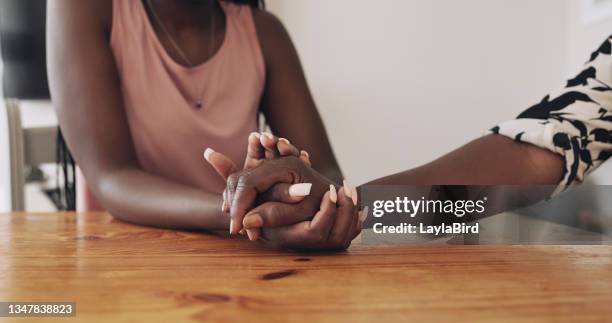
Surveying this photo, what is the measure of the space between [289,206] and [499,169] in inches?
15.9

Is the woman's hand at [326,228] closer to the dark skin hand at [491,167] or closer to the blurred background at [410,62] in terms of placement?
the dark skin hand at [491,167]

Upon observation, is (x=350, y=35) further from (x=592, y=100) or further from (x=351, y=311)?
(x=351, y=311)

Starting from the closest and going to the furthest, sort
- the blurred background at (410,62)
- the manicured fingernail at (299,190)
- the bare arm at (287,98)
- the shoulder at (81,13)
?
the manicured fingernail at (299,190), the shoulder at (81,13), the bare arm at (287,98), the blurred background at (410,62)

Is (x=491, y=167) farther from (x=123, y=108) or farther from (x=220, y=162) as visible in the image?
(x=123, y=108)

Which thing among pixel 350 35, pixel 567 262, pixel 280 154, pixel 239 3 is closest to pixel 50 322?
pixel 280 154

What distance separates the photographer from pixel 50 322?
31 centimetres

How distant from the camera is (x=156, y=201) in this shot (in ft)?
2.30

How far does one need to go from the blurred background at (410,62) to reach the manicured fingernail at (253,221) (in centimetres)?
130

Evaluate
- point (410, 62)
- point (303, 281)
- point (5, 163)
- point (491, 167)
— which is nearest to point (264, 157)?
point (303, 281)

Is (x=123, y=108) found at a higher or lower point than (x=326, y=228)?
higher

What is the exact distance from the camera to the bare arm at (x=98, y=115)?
2.40 ft

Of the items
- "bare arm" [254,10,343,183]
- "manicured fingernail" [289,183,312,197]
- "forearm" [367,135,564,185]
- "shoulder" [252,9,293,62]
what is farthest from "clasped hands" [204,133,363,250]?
"shoulder" [252,9,293,62]

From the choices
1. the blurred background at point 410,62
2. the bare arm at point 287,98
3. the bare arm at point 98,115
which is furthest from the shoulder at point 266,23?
the blurred background at point 410,62

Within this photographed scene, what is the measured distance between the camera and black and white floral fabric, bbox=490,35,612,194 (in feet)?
2.47
